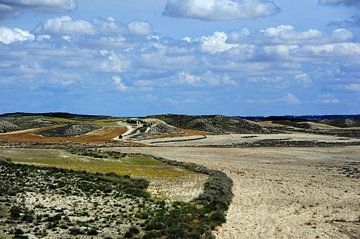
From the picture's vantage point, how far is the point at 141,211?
30375 millimetres

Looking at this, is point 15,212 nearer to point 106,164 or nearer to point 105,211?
point 105,211

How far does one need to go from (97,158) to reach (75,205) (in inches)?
1304

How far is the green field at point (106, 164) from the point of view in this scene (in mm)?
50250

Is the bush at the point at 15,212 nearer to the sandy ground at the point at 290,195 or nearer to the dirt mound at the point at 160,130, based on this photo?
the sandy ground at the point at 290,195

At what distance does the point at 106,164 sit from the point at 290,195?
21588 mm

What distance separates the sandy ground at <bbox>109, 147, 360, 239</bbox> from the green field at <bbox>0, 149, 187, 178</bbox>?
20.9 feet

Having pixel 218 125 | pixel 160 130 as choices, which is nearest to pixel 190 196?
pixel 160 130

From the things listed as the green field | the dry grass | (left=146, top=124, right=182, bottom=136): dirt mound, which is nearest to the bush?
the green field

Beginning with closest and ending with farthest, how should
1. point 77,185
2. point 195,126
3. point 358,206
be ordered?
point 358,206, point 77,185, point 195,126

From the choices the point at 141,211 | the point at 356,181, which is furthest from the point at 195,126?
the point at 141,211

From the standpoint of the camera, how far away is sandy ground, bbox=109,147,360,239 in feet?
92.4

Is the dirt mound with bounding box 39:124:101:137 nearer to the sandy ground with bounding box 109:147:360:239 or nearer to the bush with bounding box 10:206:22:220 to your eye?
the sandy ground with bounding box 109:147:360:239

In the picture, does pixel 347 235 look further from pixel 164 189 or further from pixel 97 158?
pixel 97 158

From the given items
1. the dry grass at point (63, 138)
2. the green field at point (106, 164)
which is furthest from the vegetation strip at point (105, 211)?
the dry grass at point (63, 138)
